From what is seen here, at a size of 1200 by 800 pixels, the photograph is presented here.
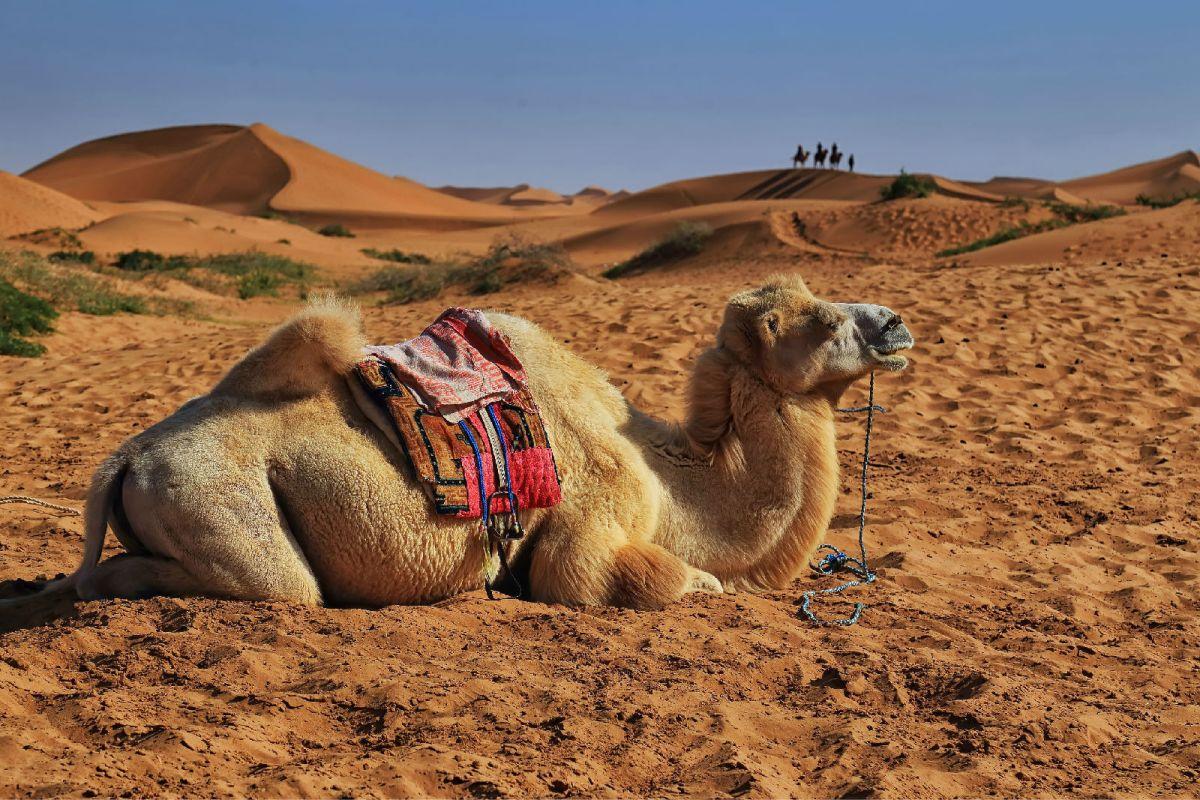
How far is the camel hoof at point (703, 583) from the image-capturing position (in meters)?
4.62

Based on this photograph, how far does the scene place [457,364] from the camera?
4.53m

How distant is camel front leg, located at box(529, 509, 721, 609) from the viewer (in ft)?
14.4

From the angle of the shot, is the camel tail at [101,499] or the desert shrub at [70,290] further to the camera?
the desert shrub at [70,290]

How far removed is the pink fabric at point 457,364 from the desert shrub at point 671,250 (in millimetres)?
25848

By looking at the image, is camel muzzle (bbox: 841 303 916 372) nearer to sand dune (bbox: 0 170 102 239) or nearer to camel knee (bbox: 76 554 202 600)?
camel knee (bbox: 76 554 202 600)

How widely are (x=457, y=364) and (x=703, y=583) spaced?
51.6 inches

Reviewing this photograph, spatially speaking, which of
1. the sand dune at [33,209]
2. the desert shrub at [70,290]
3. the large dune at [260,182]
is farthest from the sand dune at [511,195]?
the desert shrub at [70,290]

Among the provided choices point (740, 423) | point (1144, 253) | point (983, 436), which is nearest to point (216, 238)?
point (1144, 253)

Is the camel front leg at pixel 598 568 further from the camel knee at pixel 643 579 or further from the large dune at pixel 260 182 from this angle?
the large dune at pixel 260 182

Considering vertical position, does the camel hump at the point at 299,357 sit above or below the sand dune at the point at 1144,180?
below

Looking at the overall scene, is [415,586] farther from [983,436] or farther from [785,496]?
[983,436]

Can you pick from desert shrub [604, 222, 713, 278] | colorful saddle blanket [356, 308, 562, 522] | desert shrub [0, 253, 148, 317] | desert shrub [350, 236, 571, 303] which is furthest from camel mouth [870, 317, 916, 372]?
desert shrub [604, 222, 713, 278]

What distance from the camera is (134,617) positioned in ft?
13.0

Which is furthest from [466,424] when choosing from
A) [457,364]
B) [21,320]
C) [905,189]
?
[905,189]
